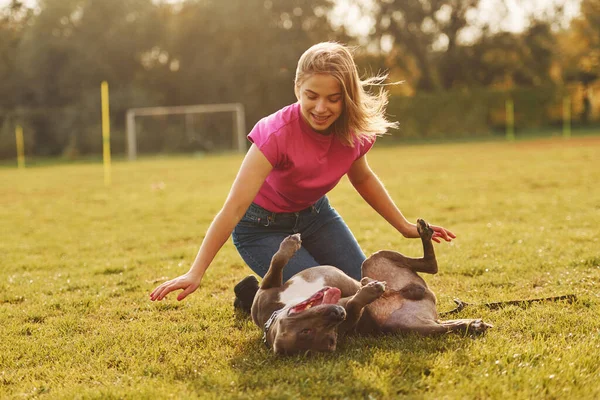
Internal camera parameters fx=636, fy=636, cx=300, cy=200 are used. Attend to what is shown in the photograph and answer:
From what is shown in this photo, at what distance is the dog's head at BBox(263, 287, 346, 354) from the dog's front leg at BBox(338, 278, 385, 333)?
0.11m

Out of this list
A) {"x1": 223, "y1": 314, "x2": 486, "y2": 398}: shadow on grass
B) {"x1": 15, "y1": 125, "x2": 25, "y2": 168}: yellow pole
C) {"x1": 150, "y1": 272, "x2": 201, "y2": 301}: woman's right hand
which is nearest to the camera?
{"x1": 223, "y1": 314, "x2": 486, "y2": 398}: shadow on grass

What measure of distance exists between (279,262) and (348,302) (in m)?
0.48

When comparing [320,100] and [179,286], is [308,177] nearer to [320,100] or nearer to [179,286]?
[320,100]

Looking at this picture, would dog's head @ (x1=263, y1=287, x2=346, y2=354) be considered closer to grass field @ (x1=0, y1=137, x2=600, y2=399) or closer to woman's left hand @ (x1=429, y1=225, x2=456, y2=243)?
grass field @ (x1=0, y1=137, x2=600, y2=399)

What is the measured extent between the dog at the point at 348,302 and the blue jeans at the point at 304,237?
55 cm

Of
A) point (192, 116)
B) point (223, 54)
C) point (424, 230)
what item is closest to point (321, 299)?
point (424, 230)

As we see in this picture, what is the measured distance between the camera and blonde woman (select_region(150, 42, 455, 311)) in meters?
3.78

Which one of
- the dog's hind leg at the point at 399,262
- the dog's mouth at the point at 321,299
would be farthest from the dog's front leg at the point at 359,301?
the dog's hind leg at the point at 399,262

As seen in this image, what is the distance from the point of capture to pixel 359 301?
11.3 ft

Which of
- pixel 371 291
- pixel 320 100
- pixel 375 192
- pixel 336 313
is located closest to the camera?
pixel 336 313

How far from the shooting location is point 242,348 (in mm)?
3650

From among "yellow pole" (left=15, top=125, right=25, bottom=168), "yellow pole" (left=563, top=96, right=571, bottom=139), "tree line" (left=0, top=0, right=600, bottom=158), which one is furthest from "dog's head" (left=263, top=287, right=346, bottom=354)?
"yellow pole" (left=563, top=96, right=571, bottom=139)

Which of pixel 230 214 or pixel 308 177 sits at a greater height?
pixel 308 177

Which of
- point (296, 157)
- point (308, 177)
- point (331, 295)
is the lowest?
point (331, 295)
